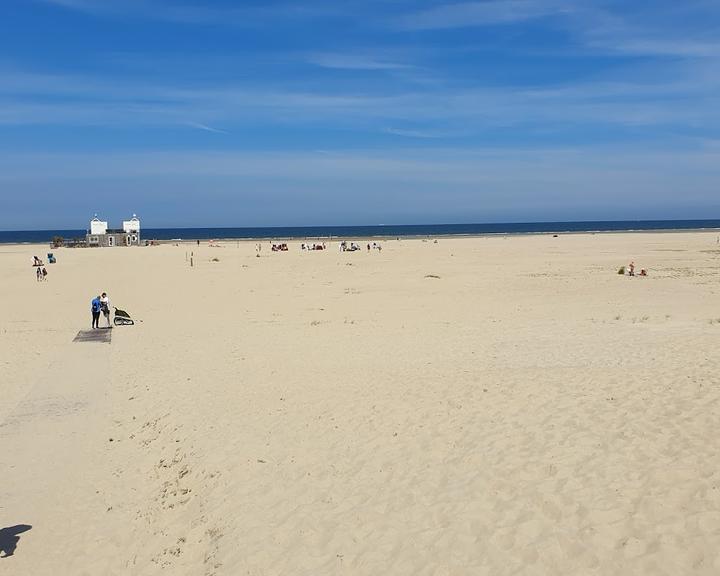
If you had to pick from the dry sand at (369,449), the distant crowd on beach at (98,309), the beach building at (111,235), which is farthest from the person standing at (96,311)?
the beach building at (111,235)

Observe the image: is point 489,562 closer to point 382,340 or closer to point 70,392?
point 70,392

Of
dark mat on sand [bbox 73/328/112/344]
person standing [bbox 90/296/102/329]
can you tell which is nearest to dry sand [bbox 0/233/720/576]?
dark mat on sand [bbox 73/328/112/344]

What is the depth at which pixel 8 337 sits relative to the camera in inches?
784

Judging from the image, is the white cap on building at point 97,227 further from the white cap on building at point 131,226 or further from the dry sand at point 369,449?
the dry sand at point 369,449

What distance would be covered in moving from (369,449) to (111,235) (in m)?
81.4

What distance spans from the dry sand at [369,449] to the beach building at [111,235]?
2630 inches

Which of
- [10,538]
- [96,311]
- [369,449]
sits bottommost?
[10,538]

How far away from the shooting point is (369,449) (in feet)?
29.9

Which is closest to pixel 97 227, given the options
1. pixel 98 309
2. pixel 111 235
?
pixel 111 235

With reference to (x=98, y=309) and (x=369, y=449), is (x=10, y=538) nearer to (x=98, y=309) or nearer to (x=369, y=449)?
(x=369, y=449)

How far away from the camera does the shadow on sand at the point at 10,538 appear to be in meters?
7.26

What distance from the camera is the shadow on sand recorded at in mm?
7264

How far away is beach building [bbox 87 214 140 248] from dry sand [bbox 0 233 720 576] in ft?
219

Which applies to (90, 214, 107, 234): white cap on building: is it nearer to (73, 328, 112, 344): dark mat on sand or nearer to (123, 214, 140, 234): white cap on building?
(123, 214, 140, 234): white cap on building
